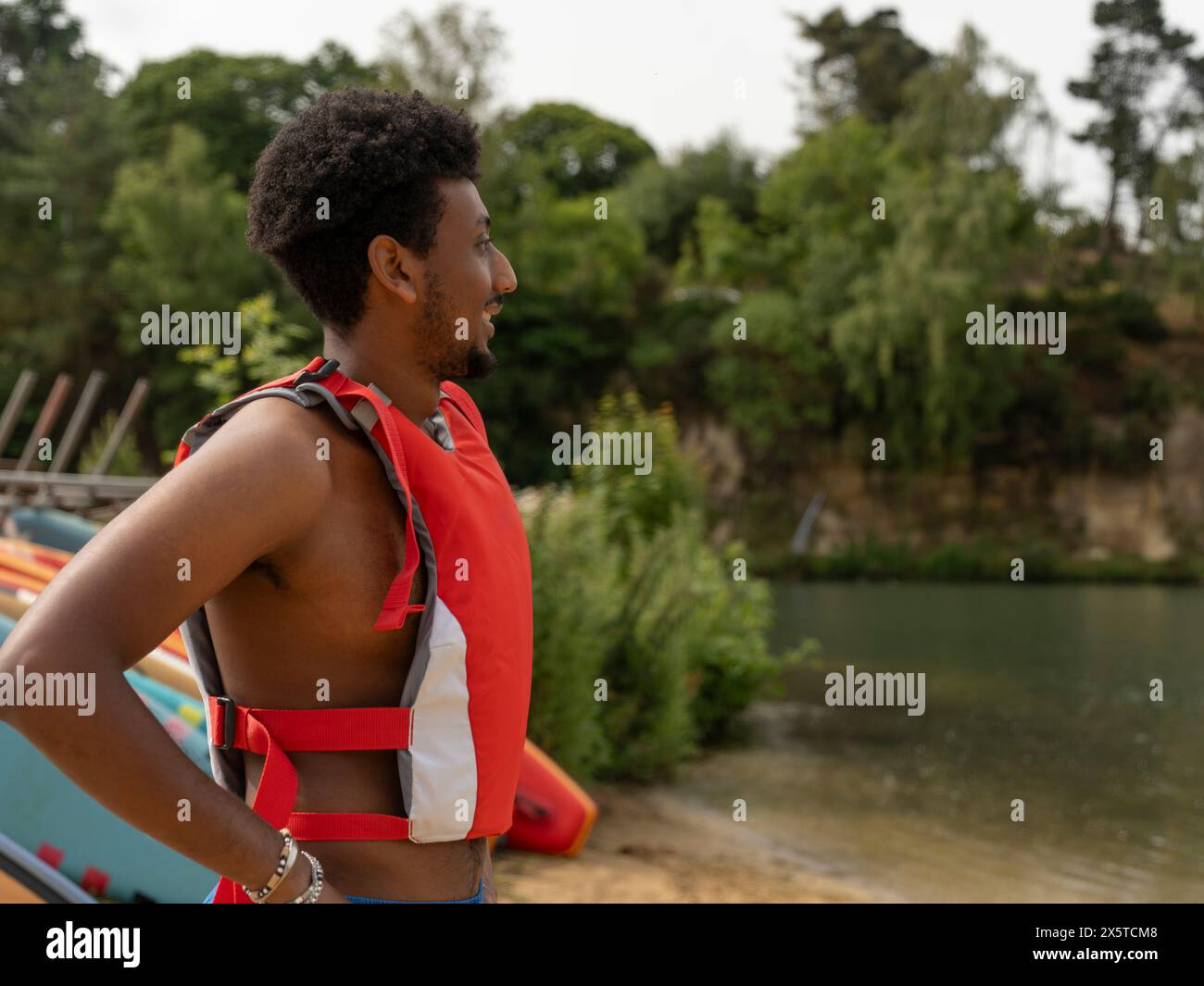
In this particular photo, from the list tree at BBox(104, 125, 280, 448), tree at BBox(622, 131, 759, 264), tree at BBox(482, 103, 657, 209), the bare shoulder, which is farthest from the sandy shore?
tree at BBox(482, 103, 657, 209)

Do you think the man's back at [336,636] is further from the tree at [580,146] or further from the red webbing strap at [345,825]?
the tree at [580,146]

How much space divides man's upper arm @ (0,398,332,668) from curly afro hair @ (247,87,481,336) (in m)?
0.32

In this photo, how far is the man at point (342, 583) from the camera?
4.61ft

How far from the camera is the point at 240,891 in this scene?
1604 millimetres

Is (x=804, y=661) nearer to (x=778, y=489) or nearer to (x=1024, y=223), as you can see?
(x=778, y=489)

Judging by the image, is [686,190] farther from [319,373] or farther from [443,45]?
[319,373]

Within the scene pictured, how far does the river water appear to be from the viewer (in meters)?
8.90

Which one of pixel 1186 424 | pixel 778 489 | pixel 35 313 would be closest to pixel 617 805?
pixel 778 489

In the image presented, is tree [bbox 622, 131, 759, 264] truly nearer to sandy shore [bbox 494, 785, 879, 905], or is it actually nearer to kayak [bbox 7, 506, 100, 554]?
kayak [bbox 7, 506, 100, 554]

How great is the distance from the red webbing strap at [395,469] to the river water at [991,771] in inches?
283

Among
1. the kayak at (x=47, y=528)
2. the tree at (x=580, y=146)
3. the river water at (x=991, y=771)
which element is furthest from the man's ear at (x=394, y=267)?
the tree at (x=580, y=146)

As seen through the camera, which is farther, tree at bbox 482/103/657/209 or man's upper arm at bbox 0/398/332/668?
tree at bbox 482/103/657/209

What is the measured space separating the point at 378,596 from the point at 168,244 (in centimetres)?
3706

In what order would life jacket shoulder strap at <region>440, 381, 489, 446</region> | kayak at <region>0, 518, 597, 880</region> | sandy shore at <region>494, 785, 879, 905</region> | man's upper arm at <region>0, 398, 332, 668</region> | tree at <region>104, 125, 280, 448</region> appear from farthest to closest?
tree at <region>104, 125, 280, 448</region>, sandy shore at <region>494, 785, 879, 905</region>, kayak at <region>0, 518, 597, 880</region>, life jacket shoulder strap at <region>440, 381, 489, 446</region>, man's upper arm at <region>0, 398, 332, 668</region>
